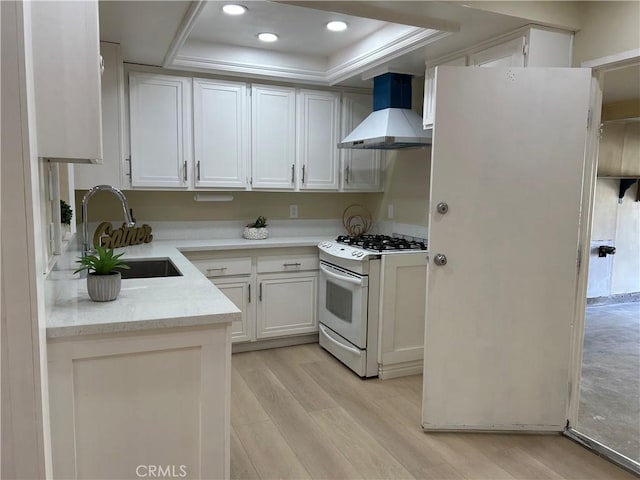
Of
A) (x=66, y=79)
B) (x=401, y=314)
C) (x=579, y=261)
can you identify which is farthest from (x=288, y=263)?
(x=66, y=79)

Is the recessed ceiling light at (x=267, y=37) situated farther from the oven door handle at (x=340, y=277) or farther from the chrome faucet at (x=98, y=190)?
the oven door handle at (x=340, y=277)

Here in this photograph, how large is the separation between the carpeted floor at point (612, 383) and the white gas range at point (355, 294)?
4.42 feet

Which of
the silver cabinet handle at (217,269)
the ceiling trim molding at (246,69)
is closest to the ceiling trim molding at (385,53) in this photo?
the ceiling trim molding at (246,69)

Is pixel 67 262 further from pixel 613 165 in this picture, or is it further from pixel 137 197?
pixel 613 165

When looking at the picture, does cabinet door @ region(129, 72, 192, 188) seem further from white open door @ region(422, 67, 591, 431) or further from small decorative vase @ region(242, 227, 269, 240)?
white open door @ region(422, 67, 591, 431)

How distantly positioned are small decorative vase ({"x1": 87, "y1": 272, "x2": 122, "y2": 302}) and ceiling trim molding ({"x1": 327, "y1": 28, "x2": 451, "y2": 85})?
6.63 ft

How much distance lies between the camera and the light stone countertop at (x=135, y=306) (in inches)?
58.5

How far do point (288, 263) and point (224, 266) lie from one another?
0.51m

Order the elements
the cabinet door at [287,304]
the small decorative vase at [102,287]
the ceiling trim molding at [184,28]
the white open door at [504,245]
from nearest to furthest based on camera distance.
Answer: the small decorative vase at [102,287] < the ceiling trim molding at [184,28] < the white open door at [504,245] < the cabinet door at [287,304]

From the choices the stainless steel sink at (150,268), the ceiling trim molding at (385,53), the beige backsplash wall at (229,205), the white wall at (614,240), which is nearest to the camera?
the ceiling trim molding at (385,53)

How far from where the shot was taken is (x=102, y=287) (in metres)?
1.73

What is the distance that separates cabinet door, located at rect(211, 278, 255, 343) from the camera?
141 inches

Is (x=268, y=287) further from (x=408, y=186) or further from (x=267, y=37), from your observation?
(x=267, y=37)

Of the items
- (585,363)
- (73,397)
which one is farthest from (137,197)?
(585,363)
